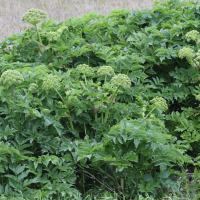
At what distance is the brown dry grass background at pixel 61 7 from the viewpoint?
28.5 feet

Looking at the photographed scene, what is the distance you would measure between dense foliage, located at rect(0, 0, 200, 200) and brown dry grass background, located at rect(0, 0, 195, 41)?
4489mm

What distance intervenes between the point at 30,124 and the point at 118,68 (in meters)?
1.34

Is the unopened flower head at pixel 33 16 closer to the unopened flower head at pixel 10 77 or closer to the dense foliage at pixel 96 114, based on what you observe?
the dense foliage at pixel 96 114

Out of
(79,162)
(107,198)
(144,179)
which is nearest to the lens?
(107,198)

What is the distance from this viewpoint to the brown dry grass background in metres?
8.67

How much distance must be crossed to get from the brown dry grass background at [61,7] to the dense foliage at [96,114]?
4.49 metres

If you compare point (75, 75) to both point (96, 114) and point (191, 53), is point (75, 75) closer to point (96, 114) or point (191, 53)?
point (96, 114)

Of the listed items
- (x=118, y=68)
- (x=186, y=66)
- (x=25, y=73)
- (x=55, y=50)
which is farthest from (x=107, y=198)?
(x=186, y=66)

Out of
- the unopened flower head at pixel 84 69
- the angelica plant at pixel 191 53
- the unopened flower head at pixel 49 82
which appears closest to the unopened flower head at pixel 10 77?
the unopened flower head at pixel 49 82

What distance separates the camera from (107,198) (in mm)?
2465

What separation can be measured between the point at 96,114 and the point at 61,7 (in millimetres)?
7477

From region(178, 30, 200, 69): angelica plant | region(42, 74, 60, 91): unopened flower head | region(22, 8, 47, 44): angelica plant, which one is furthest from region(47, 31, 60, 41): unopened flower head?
region(178, 30, 200, 69): angelica plant

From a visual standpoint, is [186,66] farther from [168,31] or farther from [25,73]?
[25,73]

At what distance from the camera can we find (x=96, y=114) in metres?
3.17
